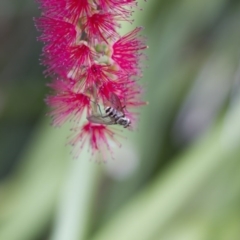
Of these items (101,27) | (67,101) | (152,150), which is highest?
(101,27)

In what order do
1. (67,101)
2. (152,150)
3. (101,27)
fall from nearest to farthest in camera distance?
(101,27) < (67,101) < (152,150)

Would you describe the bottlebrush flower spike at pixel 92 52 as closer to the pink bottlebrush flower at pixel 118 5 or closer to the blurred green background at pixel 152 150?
the pink bottlebrush flower at pixel 118 5

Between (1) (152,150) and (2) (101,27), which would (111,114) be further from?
(1) (152,150)

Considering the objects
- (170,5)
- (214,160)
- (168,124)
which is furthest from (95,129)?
(168,124)

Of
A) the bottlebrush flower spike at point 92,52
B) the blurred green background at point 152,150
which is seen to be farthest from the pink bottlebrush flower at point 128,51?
the blurred green background at point 152,150

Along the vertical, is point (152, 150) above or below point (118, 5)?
below

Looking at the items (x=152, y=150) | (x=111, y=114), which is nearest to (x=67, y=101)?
(x=111, y=114)

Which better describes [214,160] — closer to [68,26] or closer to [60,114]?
[60,114]
